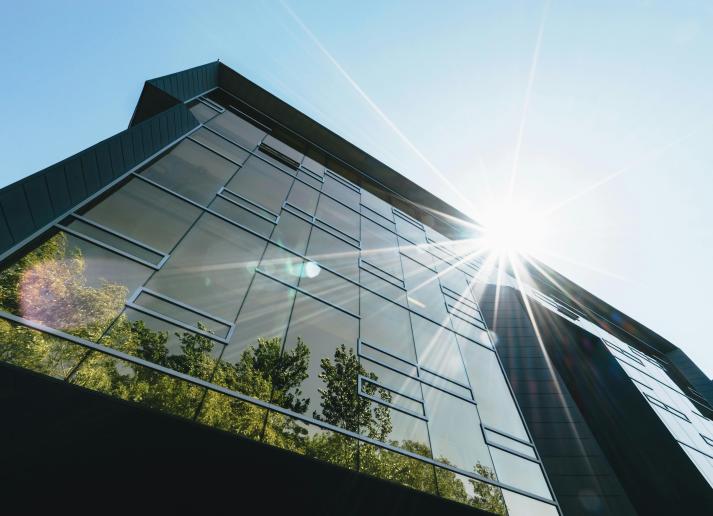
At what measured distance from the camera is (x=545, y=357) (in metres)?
20.0

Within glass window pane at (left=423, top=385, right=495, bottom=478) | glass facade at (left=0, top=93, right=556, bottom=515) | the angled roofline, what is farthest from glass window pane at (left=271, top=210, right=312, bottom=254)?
glass window pane at (left=423, top=385, right=495, bottom=478)

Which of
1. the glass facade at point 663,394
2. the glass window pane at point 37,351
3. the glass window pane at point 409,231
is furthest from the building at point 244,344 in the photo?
the glass facade at point 663,394

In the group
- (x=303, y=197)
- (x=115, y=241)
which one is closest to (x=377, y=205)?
(x=303, y=197)

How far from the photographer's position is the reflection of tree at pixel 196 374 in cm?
409

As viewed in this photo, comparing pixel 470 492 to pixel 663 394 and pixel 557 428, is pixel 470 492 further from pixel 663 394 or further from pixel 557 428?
pixel 663 394

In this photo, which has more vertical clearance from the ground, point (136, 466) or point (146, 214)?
point (146, 214)

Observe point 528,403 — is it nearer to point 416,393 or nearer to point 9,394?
point 416,393

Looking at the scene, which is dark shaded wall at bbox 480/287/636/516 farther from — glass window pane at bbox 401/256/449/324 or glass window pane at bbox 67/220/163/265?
glass window pane at bbox 67/220/163/265

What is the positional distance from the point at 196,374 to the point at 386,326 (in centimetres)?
479

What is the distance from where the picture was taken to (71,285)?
480 centimetres

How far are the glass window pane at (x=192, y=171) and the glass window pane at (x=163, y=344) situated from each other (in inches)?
136

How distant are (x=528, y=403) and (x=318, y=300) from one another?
1575cm

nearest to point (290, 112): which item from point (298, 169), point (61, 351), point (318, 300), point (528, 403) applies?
point (298, 169)

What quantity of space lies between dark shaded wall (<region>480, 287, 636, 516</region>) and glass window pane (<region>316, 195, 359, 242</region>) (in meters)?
13.7
